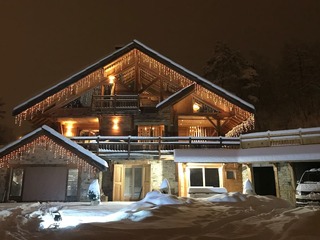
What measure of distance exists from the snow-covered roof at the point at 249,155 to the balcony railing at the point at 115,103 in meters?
5.83

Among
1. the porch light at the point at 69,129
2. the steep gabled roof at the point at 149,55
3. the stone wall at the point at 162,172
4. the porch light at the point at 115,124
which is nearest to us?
the stone wall at the point at 162,172

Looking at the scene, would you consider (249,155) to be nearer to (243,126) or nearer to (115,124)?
(243,126)

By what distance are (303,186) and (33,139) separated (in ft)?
47.8

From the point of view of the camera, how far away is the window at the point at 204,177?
729 inches

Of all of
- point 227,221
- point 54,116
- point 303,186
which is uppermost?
point 54,116

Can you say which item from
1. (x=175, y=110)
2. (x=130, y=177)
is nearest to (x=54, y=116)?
(x=130, y=177)

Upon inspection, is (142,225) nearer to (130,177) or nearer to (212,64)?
(130,177)

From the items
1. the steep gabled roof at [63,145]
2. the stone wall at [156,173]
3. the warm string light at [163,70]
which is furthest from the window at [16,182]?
the warm string light at [163,70]

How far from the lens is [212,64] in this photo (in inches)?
1531

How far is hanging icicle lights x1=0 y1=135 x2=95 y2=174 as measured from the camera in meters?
16.9

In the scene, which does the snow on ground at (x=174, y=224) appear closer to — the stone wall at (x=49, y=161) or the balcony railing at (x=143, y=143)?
the stone wall at (x=49, y=161)

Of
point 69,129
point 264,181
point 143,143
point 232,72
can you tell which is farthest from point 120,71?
point 232,72

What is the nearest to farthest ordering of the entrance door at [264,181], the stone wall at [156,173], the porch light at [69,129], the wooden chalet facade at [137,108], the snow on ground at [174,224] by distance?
the snow on ground at [174,224] < the stone wall at [156,173] < the wooden chalet facade at [137,108] < the porch light at [69,129] < the entrance door at [264,181]

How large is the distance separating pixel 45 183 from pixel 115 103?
7.50m
